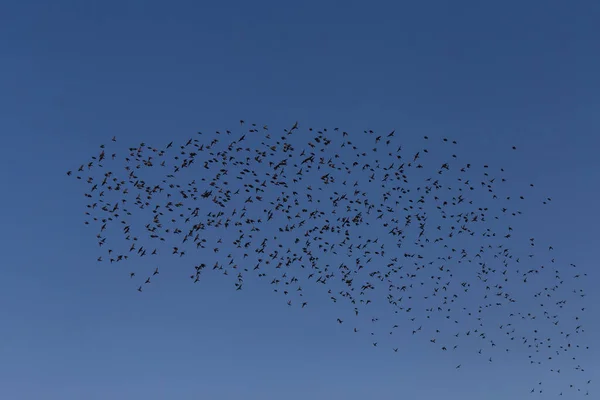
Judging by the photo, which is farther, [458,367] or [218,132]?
[458,367]

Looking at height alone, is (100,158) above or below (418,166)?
below

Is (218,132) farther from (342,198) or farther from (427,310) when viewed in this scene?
(427,310)

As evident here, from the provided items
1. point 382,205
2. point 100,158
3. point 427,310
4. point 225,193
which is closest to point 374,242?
point 382,205

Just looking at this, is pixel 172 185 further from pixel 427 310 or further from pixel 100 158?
pixel 427 310

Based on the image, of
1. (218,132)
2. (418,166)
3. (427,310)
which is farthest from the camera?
(427,310)

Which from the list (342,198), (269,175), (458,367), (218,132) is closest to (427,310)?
(458,367)

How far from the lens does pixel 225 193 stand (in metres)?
66.2

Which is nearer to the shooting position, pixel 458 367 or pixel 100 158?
pixel 100 158

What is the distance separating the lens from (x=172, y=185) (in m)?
64.8

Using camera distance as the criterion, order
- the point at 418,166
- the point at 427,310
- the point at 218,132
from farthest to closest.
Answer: the point at 427,310
the point at 418,166
the point at 218,132

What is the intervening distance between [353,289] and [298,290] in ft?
17.0

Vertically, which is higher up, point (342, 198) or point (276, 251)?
point (342, 198)

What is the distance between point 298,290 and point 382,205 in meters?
9.47

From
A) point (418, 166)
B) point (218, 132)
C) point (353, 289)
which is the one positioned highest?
point (418, 166)
